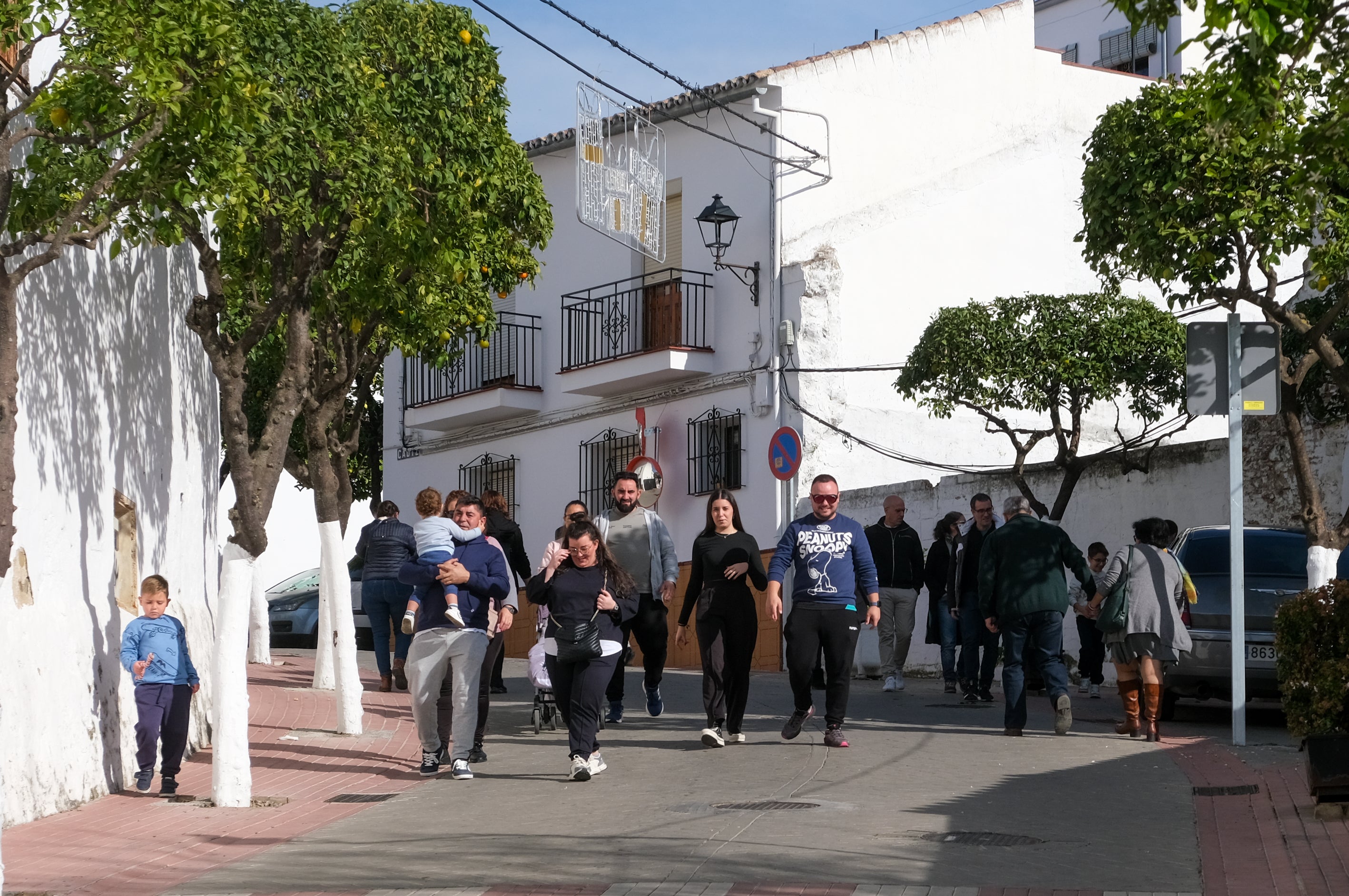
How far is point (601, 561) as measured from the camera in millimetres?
11164

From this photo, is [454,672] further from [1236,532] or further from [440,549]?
[1236,532]

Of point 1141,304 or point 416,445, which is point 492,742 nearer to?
point 1141,304

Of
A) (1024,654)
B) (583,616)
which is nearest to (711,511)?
(583,616)

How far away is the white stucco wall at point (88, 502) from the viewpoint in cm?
1012

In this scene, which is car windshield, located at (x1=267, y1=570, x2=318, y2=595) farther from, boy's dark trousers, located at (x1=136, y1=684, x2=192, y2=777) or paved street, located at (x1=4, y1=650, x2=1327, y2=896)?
boy's dark trousers, located at (x1=136, y1=684, x2=192, y2=777)

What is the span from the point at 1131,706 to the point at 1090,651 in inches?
168

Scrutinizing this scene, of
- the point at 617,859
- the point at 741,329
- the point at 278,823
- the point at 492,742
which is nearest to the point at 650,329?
the point at 741,329

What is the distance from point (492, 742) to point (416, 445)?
18.4 m

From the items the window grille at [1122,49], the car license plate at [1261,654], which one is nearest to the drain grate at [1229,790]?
the car license plate at [1261,654]

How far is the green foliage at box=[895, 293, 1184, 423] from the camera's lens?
18750mm

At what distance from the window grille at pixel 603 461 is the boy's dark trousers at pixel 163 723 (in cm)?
1523

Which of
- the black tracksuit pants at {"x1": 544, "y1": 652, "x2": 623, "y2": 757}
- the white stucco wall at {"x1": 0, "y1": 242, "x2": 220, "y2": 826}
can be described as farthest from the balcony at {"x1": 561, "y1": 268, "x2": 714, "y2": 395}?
the black tracksuit pants at {"x1": 544, "y1": 652, "x2": 623, "y2": 757}

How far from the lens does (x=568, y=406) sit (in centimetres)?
2753

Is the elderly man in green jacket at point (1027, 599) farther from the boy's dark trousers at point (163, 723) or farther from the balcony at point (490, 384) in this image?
the balcony at point (490, 384)
